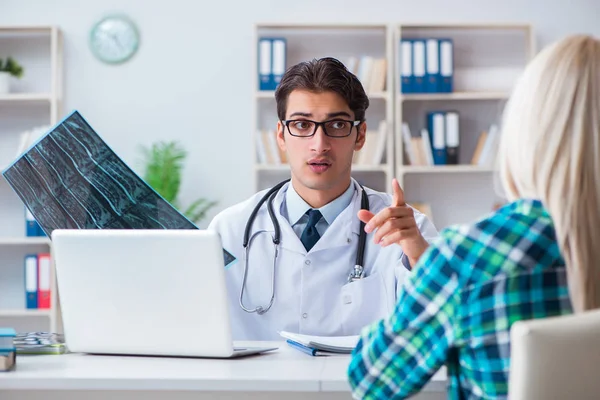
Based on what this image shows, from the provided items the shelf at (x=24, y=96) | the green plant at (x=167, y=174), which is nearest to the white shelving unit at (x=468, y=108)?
the green plant at (x=167, y=174)

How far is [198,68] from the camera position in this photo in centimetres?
424

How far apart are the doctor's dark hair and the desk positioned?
91 centimetres

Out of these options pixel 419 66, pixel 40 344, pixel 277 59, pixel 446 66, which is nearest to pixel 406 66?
pixel 419 66

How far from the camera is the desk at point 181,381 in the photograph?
3.81ft

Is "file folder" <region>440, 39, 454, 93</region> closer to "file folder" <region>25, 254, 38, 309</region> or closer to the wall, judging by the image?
the wall

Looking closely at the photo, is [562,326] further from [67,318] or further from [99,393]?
[67,318]

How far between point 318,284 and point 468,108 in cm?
253

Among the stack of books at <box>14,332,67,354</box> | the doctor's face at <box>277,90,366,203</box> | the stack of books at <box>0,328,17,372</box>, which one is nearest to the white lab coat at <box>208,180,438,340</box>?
the doctor's face at <box>277,90,366,203</box>

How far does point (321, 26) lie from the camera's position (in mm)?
4027

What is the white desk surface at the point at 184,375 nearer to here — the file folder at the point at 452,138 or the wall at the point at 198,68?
the file folder at the point at 452,138

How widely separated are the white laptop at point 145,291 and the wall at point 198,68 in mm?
2835

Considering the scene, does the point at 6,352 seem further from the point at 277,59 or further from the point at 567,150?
the point at 277,59

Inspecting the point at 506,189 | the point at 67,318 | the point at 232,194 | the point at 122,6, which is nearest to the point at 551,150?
the point at 506,189

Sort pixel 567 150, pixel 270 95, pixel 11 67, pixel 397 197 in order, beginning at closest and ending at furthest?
pixel 567 150
pixel 397 197
pixel 270 95
pixel 11 67
